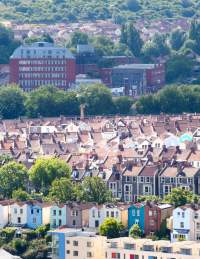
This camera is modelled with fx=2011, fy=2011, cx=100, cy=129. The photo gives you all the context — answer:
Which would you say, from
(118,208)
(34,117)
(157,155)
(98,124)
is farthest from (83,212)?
(34,117)

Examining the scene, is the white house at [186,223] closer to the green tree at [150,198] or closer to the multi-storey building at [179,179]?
the green tree at [150,198]

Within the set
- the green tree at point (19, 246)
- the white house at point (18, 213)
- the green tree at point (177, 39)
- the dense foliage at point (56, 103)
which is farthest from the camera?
the green tree at point (177, 39)

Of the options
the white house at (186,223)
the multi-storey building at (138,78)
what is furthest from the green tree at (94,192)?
the multi-storey building at (138,78)

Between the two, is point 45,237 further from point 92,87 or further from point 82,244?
point 92,87

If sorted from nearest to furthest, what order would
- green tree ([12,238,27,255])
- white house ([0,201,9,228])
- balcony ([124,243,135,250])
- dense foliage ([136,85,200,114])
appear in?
balcony ([124,243,135,250]) < green tree ([12,238,27,255]) < white house ([0,201,9,228]) < dense foliage ([136,85,200,114])

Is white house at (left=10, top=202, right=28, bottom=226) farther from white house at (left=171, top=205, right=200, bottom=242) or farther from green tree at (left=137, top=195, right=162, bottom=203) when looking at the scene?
white house at (left=171, top=205, right=200, bottom=242)

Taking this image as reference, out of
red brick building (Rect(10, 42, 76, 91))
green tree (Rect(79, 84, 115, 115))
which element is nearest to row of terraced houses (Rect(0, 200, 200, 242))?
green tree (Rect(79, 84, 115, 115))

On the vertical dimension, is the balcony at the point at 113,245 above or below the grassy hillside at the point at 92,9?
above
